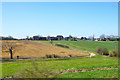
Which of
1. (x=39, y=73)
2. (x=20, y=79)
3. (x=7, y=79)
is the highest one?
(x=39, y=73)

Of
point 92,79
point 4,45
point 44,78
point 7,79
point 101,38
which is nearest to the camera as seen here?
point 44,78

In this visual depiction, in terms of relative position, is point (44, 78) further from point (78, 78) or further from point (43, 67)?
point (78, 78)

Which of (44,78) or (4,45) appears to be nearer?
(44,78)

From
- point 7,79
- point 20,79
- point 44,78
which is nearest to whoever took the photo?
point 44,78

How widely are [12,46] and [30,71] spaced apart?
3193cm

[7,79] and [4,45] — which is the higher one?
[4,45]

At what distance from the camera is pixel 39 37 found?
366ft

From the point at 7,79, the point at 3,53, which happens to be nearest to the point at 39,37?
the point at 3,53

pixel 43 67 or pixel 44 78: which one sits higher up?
pixel 43 67

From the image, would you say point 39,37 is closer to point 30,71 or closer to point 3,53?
point 3,53

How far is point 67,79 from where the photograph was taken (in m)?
12.1

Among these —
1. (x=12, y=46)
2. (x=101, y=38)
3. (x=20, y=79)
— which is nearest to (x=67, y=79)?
(x=20, y=79)

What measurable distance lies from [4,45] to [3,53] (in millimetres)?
2161

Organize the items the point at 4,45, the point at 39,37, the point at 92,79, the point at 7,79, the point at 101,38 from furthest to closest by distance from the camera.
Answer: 1. the point at 39,37
2. the point at 101,38
3. the point at 4,45
4. the point at 7,79
5. the point at 92,79
